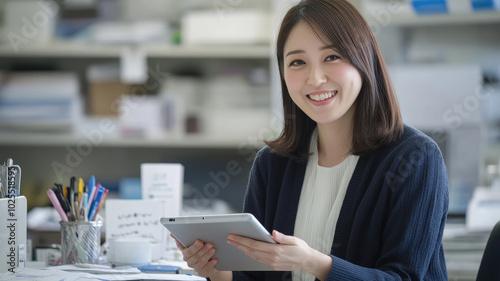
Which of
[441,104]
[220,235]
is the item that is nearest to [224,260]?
[220,235]

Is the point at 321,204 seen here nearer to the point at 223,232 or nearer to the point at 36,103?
the point at 223,232

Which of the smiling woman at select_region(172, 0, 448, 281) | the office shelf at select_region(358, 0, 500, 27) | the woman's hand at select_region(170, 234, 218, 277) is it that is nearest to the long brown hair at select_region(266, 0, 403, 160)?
the smiling woman at select_region(172, 0, 448, 281)

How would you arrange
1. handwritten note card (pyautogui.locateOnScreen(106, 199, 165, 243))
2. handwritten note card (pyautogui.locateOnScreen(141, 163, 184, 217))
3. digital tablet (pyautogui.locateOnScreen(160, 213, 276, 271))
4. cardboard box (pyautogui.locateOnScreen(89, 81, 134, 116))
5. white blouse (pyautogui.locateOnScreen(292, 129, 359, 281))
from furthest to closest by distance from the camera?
cardboard box (pyautogui.locateOnScreen(89, 81, 134, 116)) → handwritten note card (pyautogui.locateOnScreen(141, 163, 184, 217)) → handwritten note card (pyautogui.locateOnScreen(106, 199, 165, 243)) → white blouse (pyautogui.locateOnScreen(292, 129, 359, 281)) → digital tablet (pyautogui.locateOnScreen(160, 213, 276, 271))

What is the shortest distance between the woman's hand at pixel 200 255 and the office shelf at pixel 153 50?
67.4 inches

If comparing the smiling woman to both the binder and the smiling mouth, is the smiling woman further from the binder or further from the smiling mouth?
the binder

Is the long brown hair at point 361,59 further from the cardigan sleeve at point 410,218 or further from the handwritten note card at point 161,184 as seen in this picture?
the handwritten note card at point 161,184

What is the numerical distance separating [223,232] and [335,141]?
1.28 feet

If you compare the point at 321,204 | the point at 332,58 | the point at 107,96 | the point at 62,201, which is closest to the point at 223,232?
the point at 321,204

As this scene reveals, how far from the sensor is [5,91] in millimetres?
2947

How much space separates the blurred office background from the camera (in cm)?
257

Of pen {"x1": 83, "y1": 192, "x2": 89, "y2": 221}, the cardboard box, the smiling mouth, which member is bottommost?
pen {"x1": 83, "y1": 192, "x2": 89, "y2": 221}

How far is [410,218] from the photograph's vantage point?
4.10ft

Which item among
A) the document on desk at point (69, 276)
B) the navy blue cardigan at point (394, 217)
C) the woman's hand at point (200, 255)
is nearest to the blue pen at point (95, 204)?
the document on desk at point (69, 276)

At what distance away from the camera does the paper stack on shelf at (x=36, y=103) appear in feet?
9.68
